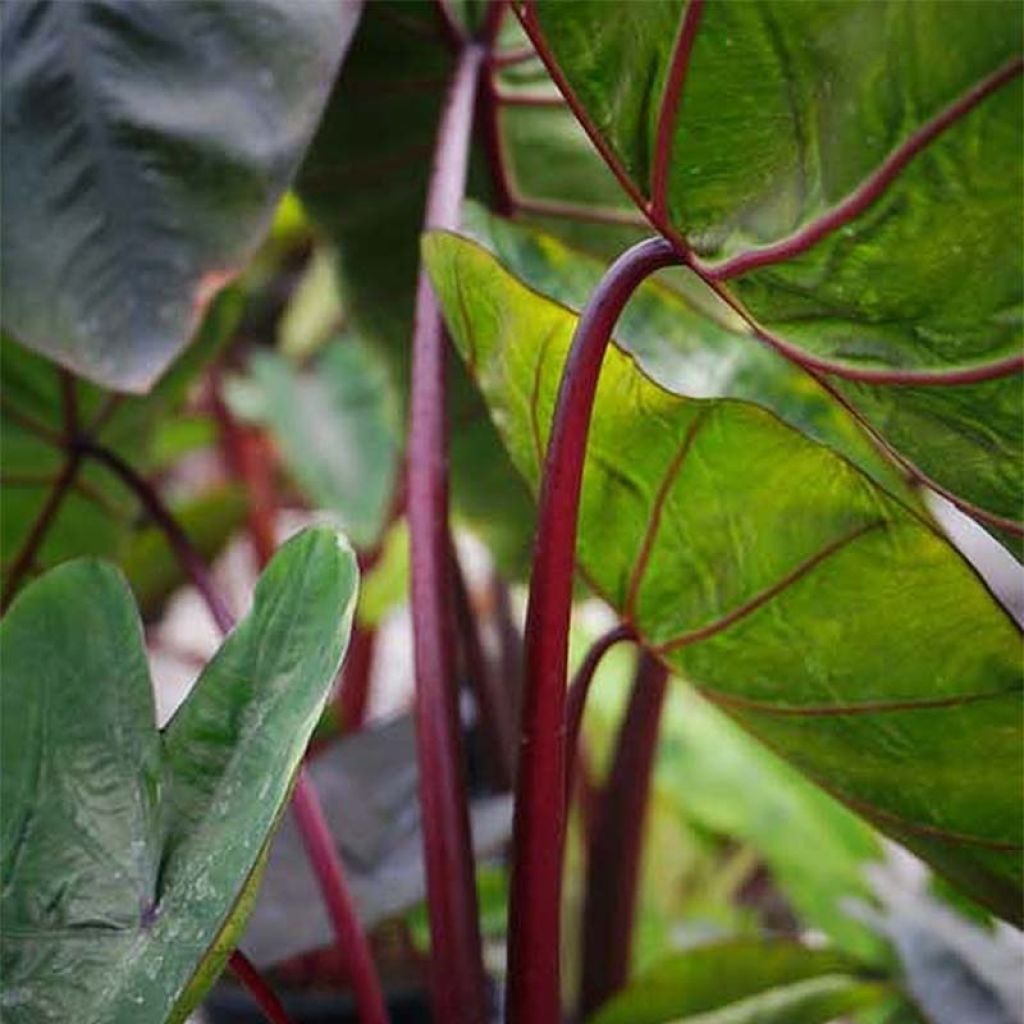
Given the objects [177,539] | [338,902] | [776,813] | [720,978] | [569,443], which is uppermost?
[569,443]

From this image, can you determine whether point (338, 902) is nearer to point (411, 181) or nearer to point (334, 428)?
point (411, 181)

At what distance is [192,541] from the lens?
4.62ft

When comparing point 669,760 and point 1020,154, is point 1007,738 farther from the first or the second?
point 669,760

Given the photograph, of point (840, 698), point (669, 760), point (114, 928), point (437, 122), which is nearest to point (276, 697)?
point (114, 928)

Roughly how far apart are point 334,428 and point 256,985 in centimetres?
122

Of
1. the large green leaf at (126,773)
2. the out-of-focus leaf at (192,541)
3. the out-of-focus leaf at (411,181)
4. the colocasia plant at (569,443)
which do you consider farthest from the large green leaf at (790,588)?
the out-of-focus leaf at (192,541)

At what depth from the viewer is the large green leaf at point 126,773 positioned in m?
0.51

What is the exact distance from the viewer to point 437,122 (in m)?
0.99

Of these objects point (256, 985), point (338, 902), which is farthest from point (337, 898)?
point (256, 985)

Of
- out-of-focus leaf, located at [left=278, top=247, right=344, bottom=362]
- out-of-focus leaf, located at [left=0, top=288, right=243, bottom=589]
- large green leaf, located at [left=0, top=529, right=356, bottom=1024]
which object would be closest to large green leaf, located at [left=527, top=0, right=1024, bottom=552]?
large green leaf, located at [left=0, top=529, right=356, bottom=1024]

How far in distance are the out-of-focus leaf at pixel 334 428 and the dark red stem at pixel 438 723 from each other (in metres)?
0.76

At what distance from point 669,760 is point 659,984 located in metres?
0.47

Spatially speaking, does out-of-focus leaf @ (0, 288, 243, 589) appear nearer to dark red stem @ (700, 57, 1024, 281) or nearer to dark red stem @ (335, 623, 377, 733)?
dark red stem @ (335, 623, 377, 733)

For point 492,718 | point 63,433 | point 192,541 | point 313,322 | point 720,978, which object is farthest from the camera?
point 313,322
